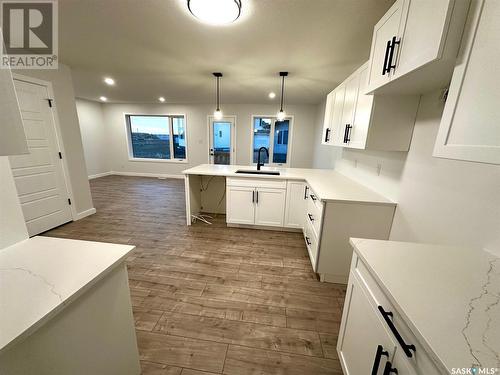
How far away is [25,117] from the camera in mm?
2615

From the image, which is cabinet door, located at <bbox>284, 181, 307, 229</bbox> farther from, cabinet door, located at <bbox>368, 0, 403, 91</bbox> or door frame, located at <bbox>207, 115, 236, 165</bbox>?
door frame, located at <bbox>207, 115, 236, 165</bbox>

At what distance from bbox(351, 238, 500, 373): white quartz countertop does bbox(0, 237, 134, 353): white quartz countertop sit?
111 cm

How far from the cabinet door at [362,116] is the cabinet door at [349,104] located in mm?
83

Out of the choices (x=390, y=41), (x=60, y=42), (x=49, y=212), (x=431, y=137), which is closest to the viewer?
(x=390, y=41)

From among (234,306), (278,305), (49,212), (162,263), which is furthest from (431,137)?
(49,212)

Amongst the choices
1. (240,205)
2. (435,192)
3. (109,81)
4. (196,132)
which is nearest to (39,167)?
(109,81)

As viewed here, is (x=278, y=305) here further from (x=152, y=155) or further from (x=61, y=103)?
(x=152, y=155)

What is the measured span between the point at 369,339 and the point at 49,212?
420 cm

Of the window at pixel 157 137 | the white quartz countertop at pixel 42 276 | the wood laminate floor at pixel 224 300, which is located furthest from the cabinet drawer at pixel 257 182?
the window at pixel 157 137

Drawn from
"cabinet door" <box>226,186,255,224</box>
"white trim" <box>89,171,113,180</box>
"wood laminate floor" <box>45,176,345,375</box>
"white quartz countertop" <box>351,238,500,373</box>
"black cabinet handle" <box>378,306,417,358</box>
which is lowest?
"wood laminate floor" <box>45,176,345,375</box>

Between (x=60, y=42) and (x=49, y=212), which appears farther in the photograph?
(x=49, y=212)

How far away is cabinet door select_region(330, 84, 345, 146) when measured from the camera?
253cm

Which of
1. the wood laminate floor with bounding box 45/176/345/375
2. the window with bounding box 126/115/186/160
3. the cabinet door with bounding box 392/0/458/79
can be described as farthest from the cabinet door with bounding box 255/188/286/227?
the window with bounding box 126/115/186/160

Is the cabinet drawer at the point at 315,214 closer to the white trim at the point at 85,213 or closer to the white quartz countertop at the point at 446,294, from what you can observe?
the white quartz countertop at the point at 446,294
